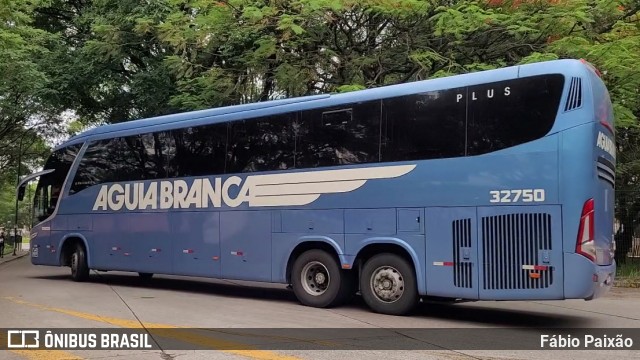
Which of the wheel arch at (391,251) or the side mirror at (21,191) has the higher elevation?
the side mirror at (21,191)

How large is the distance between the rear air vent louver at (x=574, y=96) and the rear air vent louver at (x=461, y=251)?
7.07ft

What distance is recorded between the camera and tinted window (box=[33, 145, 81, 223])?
1588cm

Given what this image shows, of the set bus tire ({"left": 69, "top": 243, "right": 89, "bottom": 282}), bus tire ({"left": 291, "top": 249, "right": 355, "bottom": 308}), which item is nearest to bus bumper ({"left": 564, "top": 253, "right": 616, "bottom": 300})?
bus tire ({"left": 291, "top": 249, "right": 355, "bottom": 308})

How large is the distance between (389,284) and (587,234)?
3133mm

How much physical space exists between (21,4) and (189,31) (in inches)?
211

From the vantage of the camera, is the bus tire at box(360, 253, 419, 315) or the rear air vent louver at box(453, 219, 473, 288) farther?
the bus tire at box(360, 253, 419, 315)

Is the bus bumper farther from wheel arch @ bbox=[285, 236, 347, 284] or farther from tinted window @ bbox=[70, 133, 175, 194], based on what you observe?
tinted window @ bbox=[70, 133, 175, 194]

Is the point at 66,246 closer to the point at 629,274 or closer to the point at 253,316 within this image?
the point at 253,316

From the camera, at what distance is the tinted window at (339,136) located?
33.0 feet

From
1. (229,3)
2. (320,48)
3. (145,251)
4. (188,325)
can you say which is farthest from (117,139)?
(188,325)

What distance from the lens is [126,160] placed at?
46.3 feet

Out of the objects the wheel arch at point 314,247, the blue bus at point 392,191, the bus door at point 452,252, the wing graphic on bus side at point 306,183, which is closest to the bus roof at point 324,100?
the blue bus at point 392,191

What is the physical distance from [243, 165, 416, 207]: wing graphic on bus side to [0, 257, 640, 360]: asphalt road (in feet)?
6.49

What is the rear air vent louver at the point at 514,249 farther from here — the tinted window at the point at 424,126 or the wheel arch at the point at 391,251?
the tinted window at the point at 424,126
